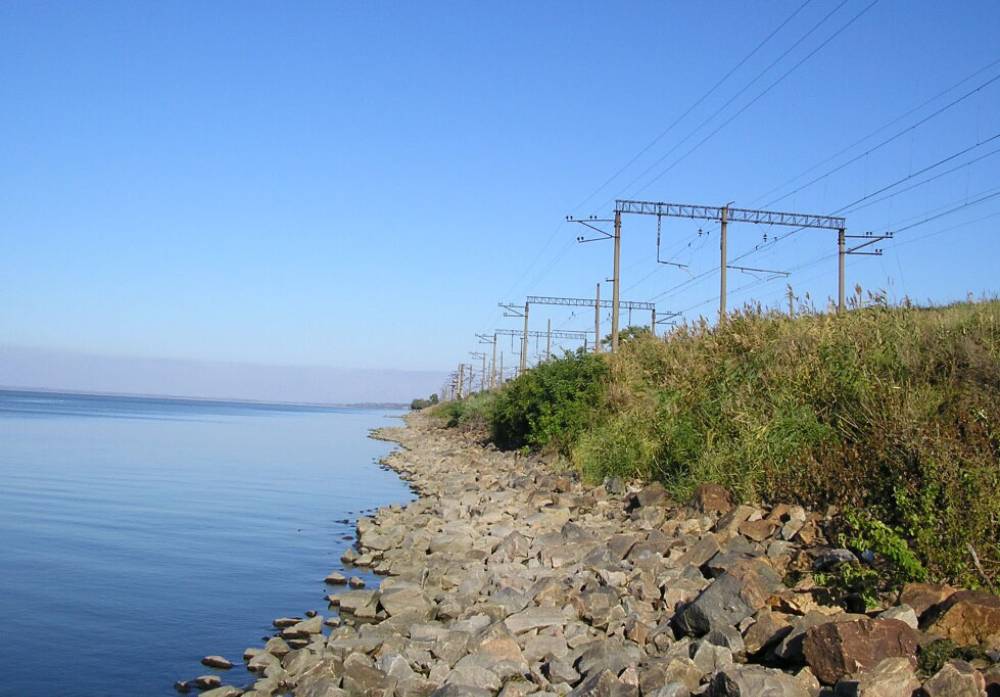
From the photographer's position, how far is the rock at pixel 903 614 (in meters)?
8.24

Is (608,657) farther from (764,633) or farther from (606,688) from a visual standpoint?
(764,633)

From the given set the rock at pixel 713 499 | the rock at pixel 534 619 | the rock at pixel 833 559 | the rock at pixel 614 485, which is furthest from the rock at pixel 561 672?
the rock at pixel 614 485

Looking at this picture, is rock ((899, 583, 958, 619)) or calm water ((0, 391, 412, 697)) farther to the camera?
calm water ((0, 391, 412, 697))

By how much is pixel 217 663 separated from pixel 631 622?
4831 millimetres

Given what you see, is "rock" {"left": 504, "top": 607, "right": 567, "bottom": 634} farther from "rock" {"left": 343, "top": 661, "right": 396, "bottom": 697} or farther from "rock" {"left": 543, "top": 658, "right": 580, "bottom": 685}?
"rock" {"left": 343, "top": 661, "right": 396, "bottom": 697}

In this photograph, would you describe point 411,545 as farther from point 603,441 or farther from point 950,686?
point 950,686

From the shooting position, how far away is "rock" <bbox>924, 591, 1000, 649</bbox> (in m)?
7.90

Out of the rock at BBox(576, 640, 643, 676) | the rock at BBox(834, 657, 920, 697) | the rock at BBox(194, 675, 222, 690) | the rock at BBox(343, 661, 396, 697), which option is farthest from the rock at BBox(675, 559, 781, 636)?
the rock at BBox(194, 675, 222, 690)

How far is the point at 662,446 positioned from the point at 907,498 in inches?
267

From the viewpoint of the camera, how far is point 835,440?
1284cm

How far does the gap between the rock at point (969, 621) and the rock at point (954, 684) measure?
1.03 meters

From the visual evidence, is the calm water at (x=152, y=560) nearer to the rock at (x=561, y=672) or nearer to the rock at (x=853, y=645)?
the rock at (x=561, y=672)

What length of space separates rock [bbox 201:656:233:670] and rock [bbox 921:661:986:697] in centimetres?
748

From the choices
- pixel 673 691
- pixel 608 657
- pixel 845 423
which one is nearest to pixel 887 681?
pixel 673 691
